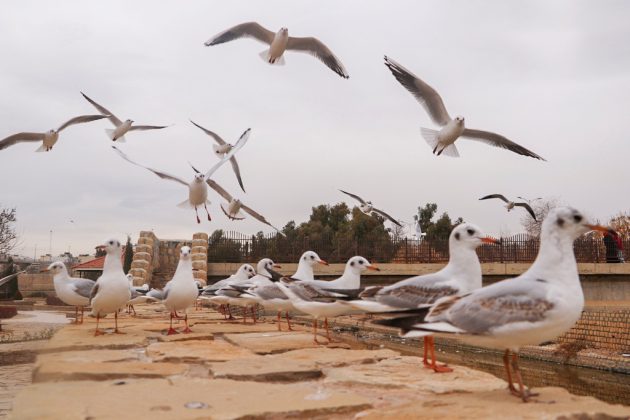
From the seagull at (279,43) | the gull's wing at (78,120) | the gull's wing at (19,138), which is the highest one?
the seagull at (279,43)

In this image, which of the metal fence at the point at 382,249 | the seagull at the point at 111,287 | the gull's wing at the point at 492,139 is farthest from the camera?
the metal fence at the point at 382,249

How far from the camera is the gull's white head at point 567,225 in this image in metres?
3.06

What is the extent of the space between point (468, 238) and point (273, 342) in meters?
2.14

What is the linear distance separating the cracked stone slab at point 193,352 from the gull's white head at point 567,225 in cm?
239

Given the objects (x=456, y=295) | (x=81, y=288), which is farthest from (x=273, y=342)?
(x=81, y=288)

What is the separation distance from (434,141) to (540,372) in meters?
4.98

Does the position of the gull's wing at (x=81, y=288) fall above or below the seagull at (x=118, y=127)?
below

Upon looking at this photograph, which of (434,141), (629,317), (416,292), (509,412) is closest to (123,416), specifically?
(509,412)

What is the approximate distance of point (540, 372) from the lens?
861 centimetres

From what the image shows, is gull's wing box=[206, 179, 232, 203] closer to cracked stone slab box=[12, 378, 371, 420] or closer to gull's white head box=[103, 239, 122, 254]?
gull's white head box=[103, 239, 122, 254]

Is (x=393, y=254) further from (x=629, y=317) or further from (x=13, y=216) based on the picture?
(x=13, y=216)

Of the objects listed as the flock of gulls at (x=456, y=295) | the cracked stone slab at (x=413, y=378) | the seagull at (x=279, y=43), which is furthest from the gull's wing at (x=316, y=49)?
the cracked stone slab at (x=413, y=378)

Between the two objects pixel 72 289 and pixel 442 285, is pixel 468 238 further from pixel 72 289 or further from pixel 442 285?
Result: pixel 72 289

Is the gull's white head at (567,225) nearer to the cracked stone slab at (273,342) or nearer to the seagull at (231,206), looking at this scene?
the cracked stone slab at (273,342)
